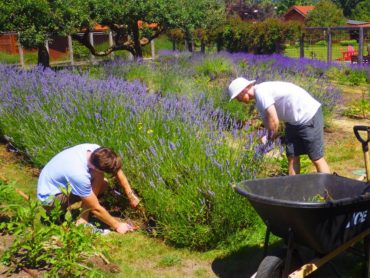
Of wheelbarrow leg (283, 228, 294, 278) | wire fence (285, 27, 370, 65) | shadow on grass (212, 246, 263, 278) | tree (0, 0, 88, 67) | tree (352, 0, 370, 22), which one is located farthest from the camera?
tree (352, 0, 370, 22)

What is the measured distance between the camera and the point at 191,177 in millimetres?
4215

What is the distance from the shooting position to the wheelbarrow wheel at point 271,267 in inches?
126

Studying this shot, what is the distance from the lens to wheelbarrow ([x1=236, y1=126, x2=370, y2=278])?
9.83ft

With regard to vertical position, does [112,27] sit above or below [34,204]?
above

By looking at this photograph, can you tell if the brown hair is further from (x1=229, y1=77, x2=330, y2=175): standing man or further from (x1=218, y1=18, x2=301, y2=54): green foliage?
(x1=218, y1=18, x2=301, y2=54): green foliage

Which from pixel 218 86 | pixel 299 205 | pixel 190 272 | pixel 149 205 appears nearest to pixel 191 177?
pixel 149 205

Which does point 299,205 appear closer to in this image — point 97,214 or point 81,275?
point 81,275

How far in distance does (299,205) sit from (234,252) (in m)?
1.35

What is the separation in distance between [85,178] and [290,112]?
1.86 m

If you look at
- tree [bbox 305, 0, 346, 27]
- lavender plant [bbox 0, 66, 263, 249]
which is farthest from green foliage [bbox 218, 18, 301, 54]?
tree [bbox 305, 0, 346, 27]

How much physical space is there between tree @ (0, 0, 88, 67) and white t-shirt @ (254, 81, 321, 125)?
785cm

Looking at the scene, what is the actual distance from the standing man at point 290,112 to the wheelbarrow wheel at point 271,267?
4.53 feet

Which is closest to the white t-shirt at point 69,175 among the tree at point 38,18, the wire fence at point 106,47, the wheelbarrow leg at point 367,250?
the wheelbarrow leg at point 367,250

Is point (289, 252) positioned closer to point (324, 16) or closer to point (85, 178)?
point (85, 178)
